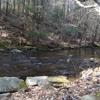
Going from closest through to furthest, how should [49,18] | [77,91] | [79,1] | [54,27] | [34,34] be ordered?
[77,91]
[79,1]
[34,34]
[49,18]
[54,27]

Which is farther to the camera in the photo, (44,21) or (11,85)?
(44,21)

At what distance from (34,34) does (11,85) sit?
16.5 metres

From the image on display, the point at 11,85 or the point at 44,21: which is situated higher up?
the point at 11,85

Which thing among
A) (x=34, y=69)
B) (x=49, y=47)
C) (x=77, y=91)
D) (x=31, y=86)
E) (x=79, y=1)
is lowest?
(x=49, y=47)

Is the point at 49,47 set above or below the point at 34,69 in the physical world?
below

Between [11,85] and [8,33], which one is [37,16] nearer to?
[8,33]

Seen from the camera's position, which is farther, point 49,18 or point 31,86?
point 49,18

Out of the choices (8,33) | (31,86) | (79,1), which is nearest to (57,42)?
(8,33)

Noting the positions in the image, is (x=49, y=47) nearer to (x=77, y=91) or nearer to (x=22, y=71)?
(x=22, y=71)

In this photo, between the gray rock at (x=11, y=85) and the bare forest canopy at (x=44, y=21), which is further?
the bare forest canopy at (x=44, y=21)

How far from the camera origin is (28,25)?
22875 millimetres

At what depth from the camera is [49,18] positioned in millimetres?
28500

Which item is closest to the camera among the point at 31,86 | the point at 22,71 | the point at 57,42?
the point at 31,86

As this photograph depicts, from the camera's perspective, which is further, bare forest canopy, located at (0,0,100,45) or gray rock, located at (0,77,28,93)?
bare forest canopy, located at (0,0,100,45)
